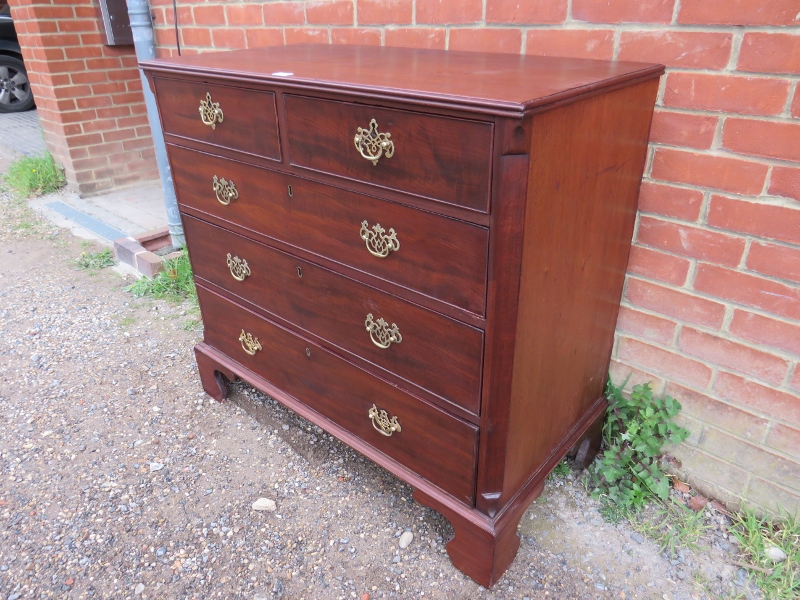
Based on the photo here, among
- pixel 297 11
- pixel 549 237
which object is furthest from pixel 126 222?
pixel 549 237

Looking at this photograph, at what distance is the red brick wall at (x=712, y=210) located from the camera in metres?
1.43

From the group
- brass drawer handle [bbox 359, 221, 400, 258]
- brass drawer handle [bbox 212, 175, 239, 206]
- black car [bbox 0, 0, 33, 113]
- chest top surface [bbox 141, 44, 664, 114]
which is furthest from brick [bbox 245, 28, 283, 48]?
black car [bbox 0, 0, 33, 113]

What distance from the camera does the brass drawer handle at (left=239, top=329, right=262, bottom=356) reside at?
81.7 inches

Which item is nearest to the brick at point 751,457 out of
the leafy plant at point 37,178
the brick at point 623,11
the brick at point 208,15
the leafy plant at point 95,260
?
the brick at point 623,11

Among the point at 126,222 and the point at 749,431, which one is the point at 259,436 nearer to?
the point at 749,431

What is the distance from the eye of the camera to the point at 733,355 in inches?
66.2

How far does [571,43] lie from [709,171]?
52cm

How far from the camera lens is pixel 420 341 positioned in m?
1.47

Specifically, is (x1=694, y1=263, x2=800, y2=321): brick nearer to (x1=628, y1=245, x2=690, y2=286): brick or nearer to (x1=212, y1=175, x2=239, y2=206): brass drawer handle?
(x1=628, y1=245, x2=690, y2=286): brick

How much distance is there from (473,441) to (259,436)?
1.05 m

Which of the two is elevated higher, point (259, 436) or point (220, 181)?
point (220, 181)

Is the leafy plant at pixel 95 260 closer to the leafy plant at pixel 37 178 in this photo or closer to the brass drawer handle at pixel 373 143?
the leafy plant at pixel 37 178

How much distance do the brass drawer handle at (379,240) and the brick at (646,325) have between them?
863 mm

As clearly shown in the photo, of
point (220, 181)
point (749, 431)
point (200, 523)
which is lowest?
point (200, 523)
